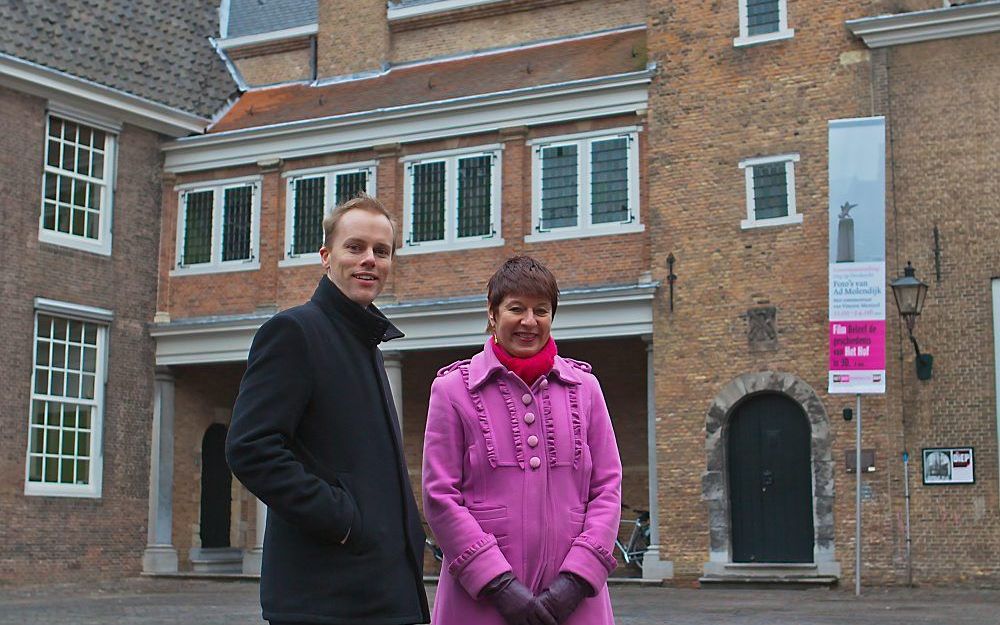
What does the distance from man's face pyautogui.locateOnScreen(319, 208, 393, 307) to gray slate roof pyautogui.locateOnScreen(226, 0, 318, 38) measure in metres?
21.8

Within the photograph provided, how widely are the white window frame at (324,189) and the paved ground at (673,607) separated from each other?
5.49m

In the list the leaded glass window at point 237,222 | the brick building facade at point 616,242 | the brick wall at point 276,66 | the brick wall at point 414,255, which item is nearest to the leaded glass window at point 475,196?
the brick building facade at point 616,242

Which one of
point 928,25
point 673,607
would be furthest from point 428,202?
point 673,607

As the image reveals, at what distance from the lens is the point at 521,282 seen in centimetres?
418

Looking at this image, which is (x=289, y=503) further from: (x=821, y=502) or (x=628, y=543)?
(x=628, y=543)

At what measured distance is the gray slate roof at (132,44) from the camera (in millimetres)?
21531

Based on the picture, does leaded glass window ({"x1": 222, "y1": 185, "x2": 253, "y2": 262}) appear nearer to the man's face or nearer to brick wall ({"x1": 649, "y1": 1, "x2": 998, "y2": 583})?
brick wall ({"x1": 649, "y1": 1, "x2": 998, "y2": 583})

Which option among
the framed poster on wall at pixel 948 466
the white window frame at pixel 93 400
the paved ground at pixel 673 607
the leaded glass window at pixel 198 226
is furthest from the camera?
the leaded glass window at pixel 198 226

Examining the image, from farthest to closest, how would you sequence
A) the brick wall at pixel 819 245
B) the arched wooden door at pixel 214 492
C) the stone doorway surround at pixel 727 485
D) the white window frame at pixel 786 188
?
the arched wooden door at pixel 214 492 → the white window frame at pixel 786 188 → the stone doorway surround at pixel 727 485 → the brick wall at pixel 819 245

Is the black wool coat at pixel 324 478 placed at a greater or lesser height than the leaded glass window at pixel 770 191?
lesser

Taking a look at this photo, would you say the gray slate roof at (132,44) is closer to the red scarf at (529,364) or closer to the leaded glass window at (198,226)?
the leaded glass window at (198,226)

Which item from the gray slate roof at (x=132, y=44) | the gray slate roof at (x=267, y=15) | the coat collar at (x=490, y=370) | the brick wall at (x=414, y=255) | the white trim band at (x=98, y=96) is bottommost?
the coat collar at (x=490, y=370)

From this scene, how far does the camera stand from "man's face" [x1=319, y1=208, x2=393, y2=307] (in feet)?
13.5

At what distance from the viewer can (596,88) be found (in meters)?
20.1
